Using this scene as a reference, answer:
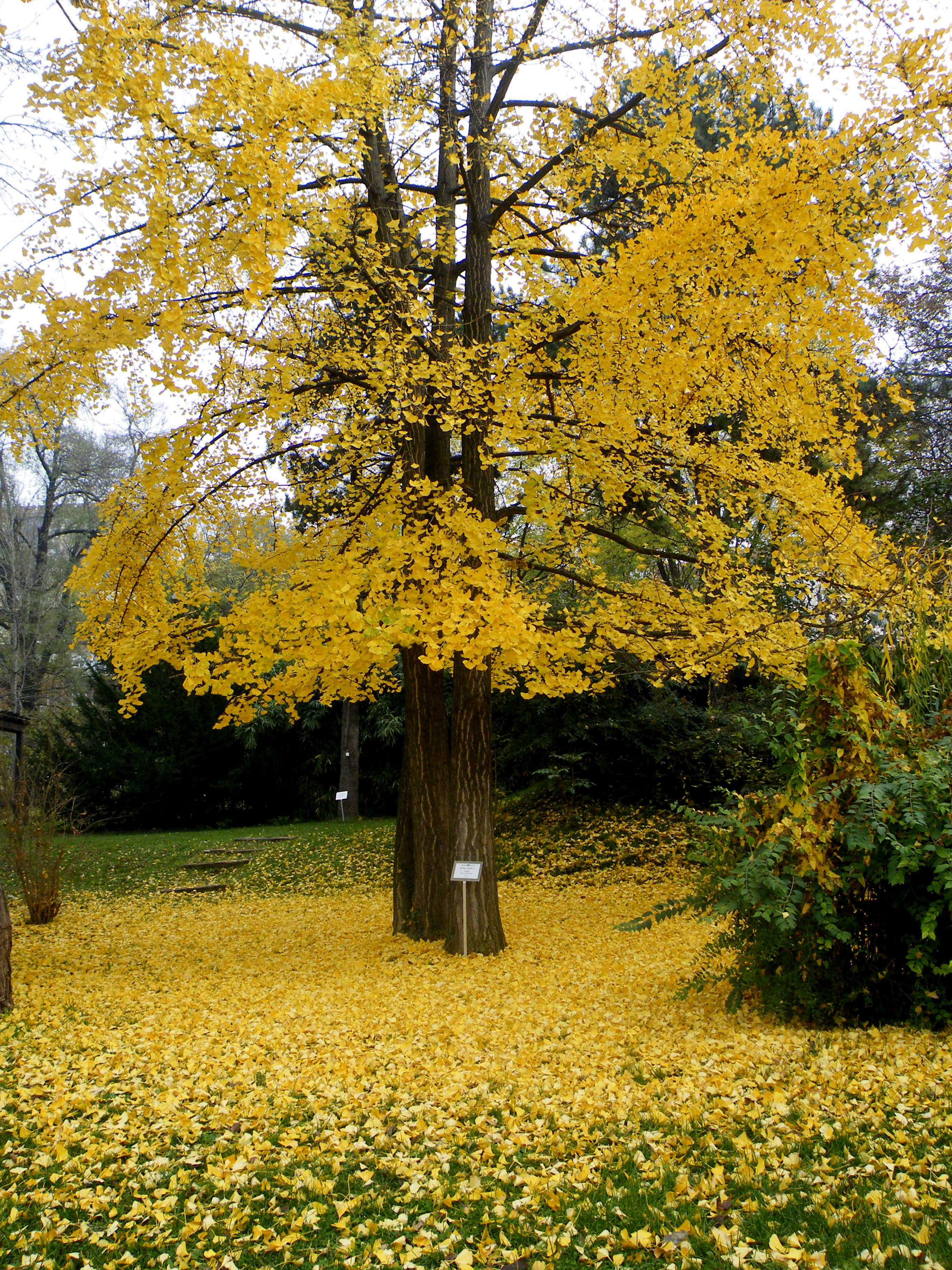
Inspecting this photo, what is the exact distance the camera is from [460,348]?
20.4 ft

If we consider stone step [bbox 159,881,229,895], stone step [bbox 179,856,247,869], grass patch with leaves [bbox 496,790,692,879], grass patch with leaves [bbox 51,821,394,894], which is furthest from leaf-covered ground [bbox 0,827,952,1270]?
stone step [bbox 179,856,247,869]

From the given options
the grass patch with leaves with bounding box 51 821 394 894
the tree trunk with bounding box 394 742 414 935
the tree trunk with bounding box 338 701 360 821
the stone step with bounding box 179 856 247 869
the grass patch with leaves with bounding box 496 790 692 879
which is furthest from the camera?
the tree trunk with bounding box 338 701 360 821

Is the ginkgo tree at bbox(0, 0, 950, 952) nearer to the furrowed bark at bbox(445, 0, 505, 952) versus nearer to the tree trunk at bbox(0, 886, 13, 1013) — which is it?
the furrowed bark at bbox(445, 0, 505, 952)

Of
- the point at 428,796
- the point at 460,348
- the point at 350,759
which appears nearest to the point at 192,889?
the point at 350,759

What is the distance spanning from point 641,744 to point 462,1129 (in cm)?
916

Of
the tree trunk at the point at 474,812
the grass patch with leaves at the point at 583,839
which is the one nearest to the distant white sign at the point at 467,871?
the tree trunk at the point at 474,812

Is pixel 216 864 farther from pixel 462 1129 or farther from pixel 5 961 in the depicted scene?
pixel 462 1129

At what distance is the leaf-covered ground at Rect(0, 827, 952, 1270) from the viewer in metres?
2.61

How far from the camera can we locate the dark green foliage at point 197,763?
17.6 meters

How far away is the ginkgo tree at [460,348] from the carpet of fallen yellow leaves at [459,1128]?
6.82ft

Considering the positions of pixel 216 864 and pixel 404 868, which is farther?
pixel 216 864

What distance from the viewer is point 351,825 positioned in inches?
626

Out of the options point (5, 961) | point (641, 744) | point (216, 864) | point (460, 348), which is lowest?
point (216, 864)

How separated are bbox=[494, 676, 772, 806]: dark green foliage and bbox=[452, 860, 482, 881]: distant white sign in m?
5.36
